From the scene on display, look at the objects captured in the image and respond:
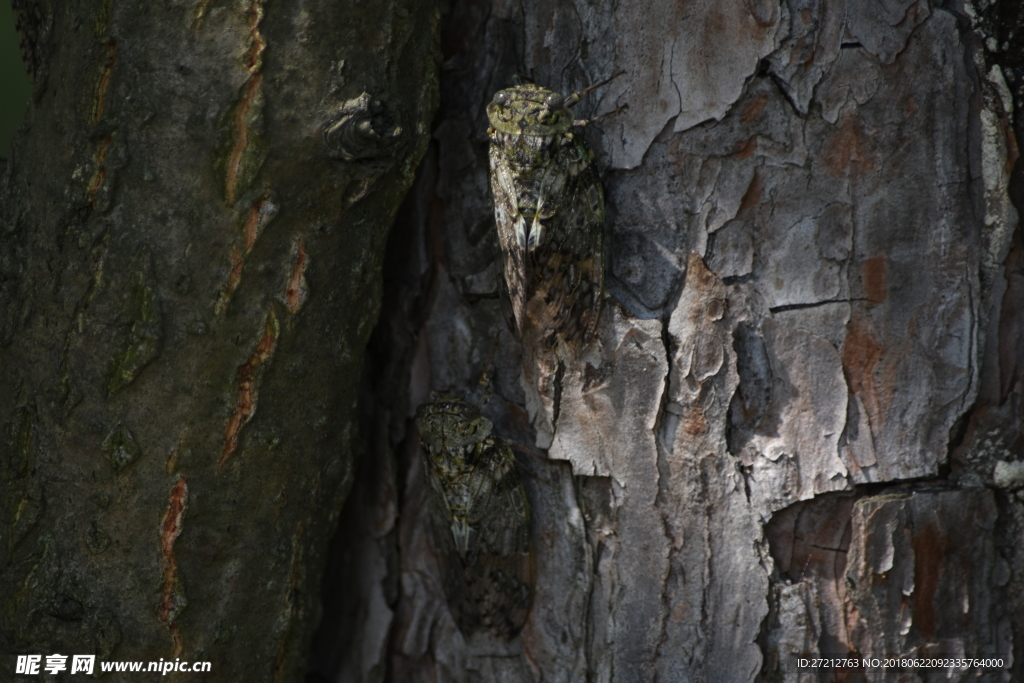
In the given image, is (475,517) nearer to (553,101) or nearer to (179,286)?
(179,286)

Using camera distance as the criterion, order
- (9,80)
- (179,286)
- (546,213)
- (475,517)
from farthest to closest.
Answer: (9,80)
(475,517)
(546,213)
(179,286)

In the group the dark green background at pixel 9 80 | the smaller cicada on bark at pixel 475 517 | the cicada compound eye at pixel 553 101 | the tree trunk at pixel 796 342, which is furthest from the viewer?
the dark green background at pixel 9 80

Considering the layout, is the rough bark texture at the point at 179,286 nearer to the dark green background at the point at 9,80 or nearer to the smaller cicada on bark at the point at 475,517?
the smaller cicada on bark at the point at 475,517

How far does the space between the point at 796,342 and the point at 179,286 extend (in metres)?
1.13

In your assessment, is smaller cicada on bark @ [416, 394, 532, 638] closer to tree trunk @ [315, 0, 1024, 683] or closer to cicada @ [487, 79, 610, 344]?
tree trunk @ [315, 0, 1024, 683]

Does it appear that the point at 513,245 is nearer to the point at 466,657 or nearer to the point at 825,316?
the point at 825,316

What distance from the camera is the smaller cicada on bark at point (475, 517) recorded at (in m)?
1.60

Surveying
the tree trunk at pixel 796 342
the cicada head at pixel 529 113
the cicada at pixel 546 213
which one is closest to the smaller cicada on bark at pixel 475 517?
the tree trunk at pixel 796 342

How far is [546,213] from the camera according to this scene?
1.48 m

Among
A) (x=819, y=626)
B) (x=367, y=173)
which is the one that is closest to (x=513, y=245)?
(x=367, y=173)

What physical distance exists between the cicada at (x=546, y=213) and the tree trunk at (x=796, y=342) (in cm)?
4

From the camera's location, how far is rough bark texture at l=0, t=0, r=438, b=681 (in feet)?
4.20

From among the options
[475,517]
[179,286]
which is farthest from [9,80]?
→ [475,517]

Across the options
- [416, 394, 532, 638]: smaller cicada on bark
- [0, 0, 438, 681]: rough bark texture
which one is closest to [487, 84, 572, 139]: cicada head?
[0, 0, 438, 681]: rough bark texture
